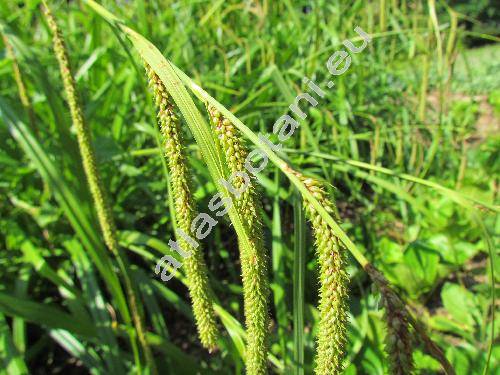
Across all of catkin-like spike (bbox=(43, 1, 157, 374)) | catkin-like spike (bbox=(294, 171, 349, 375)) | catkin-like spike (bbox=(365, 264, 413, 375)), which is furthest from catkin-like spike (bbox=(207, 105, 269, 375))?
catkin-like spike (bbox=(43, 1, 157, 374))

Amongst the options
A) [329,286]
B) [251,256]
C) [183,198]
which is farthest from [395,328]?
[183,198]

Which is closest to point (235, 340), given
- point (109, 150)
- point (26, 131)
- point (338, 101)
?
point (26, 131)

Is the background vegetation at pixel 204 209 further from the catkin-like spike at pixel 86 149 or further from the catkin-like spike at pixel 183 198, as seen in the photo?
the catkin-like spike at pixel 183 198

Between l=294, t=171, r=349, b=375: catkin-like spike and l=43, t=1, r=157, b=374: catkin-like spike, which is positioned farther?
l=43, t=1, r=157, b=374: catkin-like spike

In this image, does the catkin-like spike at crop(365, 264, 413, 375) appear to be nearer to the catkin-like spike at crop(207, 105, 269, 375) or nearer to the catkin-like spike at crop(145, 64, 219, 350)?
the catkin-like spike at crop(207, 105, 269, 375)

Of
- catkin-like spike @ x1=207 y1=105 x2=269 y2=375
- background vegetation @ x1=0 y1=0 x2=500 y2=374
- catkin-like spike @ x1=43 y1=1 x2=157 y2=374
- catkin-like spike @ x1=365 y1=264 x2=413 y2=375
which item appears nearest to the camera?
catkin-like spike @ x1=365 y1=264 x2=413 y2=375

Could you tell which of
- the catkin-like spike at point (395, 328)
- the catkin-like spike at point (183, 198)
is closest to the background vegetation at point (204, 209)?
the catkin-like spike at point (183, 198)

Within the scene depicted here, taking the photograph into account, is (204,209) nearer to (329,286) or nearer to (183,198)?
(183,198)
